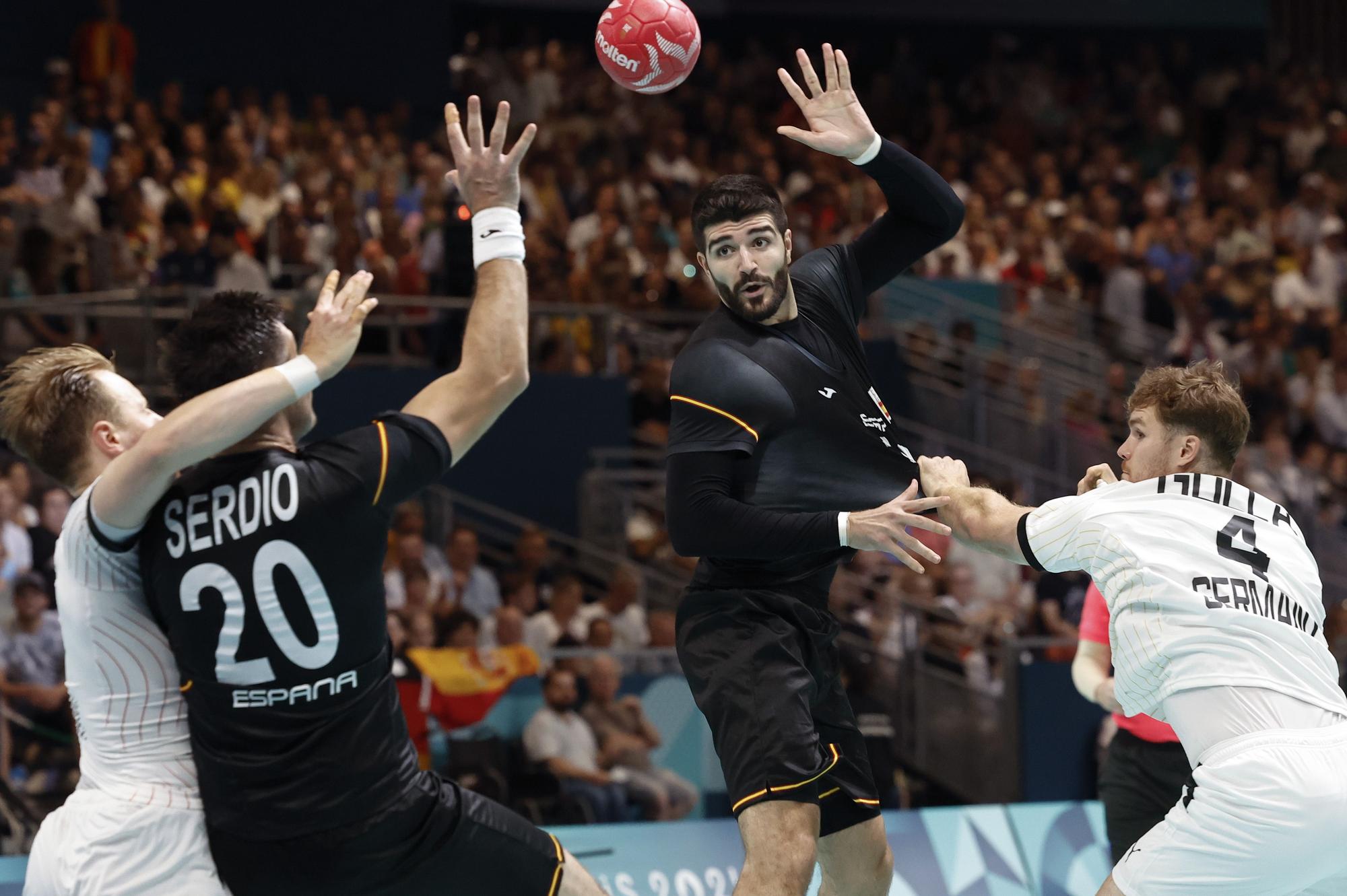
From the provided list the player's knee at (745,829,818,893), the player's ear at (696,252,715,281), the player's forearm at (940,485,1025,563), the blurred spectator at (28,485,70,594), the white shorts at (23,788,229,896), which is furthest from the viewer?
the blurred spectator at (28,485,70,594)

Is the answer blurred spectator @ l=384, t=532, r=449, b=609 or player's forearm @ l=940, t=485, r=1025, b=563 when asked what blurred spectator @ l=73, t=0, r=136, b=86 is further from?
player's forearm @ l=940, t=485, r=1025, b=563

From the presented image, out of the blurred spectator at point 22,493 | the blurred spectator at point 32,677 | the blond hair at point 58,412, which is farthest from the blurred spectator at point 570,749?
the blond hair at point 58,412

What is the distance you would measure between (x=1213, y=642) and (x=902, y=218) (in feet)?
7.27

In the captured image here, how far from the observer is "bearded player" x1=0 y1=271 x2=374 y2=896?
3.73 metres

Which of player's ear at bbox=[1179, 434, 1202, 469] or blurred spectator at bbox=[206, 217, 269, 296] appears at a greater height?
blurred spectator at bbox=[206, 217, 269, 296]

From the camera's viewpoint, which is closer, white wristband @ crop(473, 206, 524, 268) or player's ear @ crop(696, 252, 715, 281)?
white wristband @ crop(473, 206, 524, 268)

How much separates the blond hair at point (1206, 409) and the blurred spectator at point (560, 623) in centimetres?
675

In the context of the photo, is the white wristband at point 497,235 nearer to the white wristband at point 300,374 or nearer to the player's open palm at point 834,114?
the white wristband at point 300,374

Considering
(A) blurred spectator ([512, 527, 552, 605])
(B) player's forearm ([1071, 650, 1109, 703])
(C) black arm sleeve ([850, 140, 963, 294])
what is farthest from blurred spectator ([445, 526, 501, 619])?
(C) black arm sleeve ([850, 140, 963, 294])

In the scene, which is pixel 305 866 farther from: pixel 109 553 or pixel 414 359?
pixel 414 359

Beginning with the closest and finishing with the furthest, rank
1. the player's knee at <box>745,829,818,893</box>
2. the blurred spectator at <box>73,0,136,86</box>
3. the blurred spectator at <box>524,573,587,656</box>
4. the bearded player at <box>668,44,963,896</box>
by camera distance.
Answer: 1. the player's knee at <box>745,829,818,893</box>
2. the bearded player at <box>668,44,963,896</box>
3. the blurred spectator at <box>524,573,587,656</box>
4. the blurred spectator at <box>73,0,136,86</box>

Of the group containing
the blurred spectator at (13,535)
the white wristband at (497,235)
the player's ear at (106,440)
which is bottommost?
the blurred spectator at (13,535)

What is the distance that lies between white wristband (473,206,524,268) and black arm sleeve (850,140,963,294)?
6.85 feet

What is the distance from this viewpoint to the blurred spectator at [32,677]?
8688 millimetres
